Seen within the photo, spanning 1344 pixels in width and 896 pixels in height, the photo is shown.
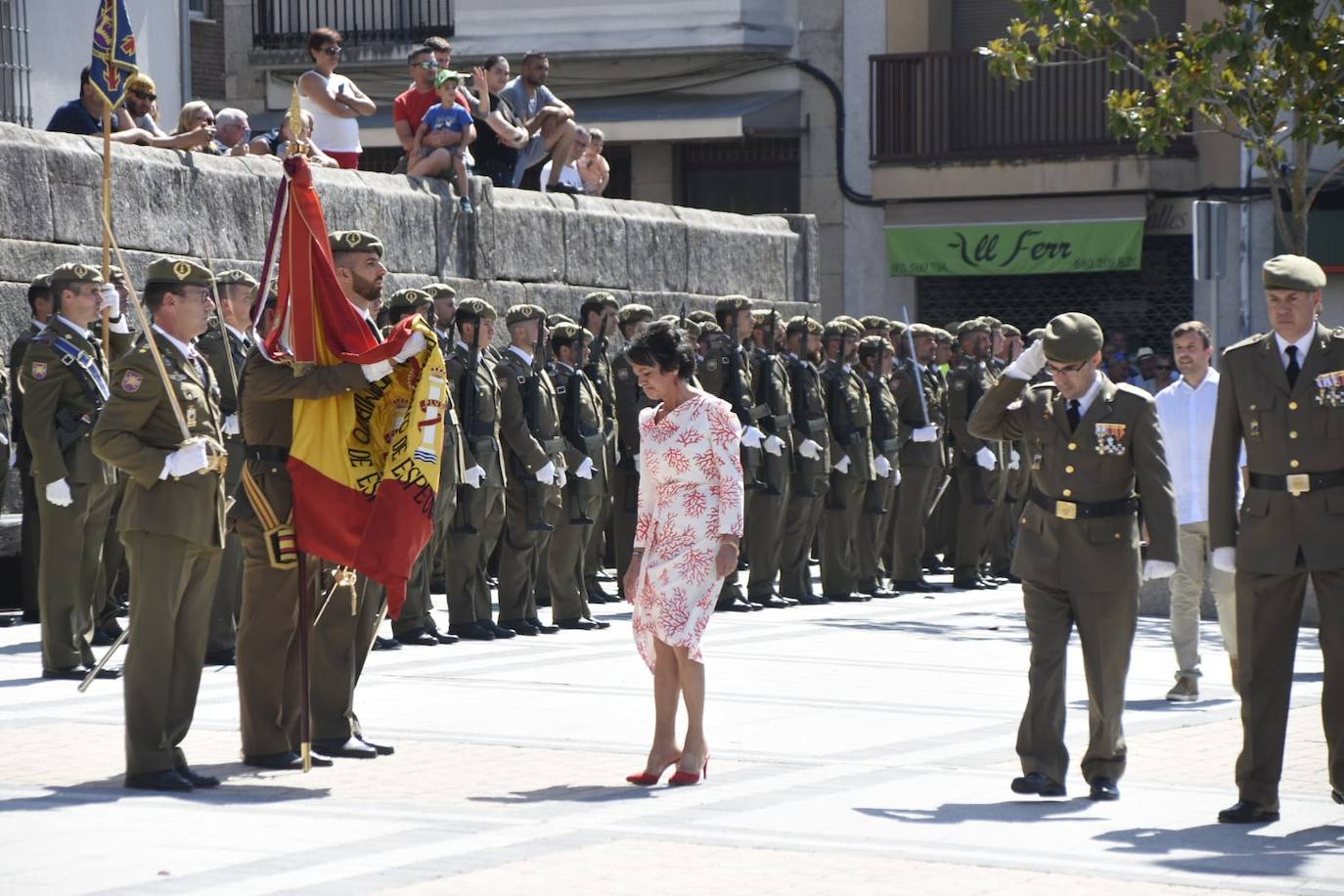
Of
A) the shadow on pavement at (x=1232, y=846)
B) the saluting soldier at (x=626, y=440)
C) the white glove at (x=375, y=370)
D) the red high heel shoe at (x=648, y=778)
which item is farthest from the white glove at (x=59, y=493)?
the shadow on pavement at (x=1232, y=846)

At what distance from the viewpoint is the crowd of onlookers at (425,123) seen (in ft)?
50.3

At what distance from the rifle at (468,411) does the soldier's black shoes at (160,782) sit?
5.30 meters

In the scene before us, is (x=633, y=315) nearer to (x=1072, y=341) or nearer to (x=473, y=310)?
(x=473, y=310)

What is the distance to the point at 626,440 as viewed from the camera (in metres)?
15.4

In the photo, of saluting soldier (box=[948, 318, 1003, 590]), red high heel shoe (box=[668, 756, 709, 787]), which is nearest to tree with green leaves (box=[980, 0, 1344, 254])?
saluting soldier (box=[948, 318, 1003, 590])

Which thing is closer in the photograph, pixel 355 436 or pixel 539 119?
pixel 355 436

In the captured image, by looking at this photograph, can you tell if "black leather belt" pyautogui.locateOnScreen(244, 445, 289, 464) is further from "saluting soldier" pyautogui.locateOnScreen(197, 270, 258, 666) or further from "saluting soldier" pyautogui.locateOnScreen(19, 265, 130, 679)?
"saluting soldier" pyautogui.locateOnScreen(197, 270, 258, 666)

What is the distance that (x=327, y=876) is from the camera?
6.80 metres

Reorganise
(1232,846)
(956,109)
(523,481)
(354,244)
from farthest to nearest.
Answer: (956,109), (523,481), (354,244), (1232,846)

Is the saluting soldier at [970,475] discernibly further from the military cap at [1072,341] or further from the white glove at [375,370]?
the white glove at [375,370]

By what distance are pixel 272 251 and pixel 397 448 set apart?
912 mm

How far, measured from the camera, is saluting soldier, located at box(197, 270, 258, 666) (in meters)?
12.0

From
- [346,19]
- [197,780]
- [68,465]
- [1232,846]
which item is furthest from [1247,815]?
[346,19]

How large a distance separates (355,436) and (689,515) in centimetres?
125
